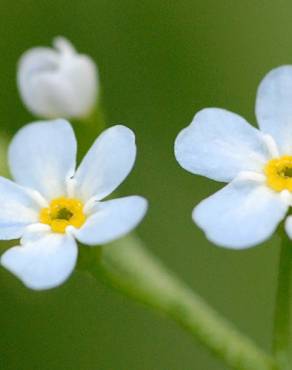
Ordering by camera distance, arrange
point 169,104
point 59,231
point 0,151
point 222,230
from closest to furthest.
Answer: point 222,230 < point 59,231 < point 0,151 < point 169,104

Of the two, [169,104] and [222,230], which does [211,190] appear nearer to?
[169,104]

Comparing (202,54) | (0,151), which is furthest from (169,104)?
(0,151)

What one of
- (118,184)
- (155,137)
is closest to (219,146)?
(118,184)

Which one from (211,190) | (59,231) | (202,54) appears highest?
(59,231)

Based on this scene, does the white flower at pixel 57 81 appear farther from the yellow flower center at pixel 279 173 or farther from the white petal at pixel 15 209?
the yellow flower center at pixel 279 173

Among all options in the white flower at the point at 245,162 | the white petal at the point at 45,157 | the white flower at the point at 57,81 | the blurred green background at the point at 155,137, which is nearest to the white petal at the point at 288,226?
the white flower at the point at 245,162

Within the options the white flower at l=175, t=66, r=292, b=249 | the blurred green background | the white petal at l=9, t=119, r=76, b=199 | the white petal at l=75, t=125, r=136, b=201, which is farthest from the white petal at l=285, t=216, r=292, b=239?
the blurred green background

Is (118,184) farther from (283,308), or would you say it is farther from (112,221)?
(283,308)
